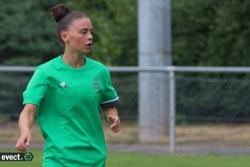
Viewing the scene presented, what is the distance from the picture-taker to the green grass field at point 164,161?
11.8 meters

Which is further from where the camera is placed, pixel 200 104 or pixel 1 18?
pixel 1 18

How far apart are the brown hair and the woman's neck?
0.57 feet

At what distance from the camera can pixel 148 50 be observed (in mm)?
16219

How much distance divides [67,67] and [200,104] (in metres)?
9.60

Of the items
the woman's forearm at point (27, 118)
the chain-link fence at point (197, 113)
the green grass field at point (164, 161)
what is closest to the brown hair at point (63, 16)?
the woman's forearm at point (27, 118)

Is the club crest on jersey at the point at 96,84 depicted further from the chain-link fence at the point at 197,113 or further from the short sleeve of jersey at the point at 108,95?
the chain-link fence at the point at 197,113

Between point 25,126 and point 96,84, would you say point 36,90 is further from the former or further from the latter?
point 96,84

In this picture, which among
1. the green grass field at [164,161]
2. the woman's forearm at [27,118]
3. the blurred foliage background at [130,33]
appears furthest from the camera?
the blurred foliage background at [130,33]

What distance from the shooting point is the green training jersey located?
5781 mm

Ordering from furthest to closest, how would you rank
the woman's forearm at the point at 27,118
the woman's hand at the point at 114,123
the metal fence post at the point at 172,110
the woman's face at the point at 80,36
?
the metal fence post at the point at 172,110 < the woman's hand at the point at 114,123 < the woman's face at the point at 80,36 < the woman's forearm at the point at 27,118

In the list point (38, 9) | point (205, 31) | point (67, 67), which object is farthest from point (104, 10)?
point (67, 67)

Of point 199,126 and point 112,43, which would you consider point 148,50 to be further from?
point 112,43

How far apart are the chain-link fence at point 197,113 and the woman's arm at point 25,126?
29.2ft

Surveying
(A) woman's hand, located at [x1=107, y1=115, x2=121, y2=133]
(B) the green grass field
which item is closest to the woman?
(A) woman's hand, located at [x1=107, y1=115, x2=121, y2=133]
